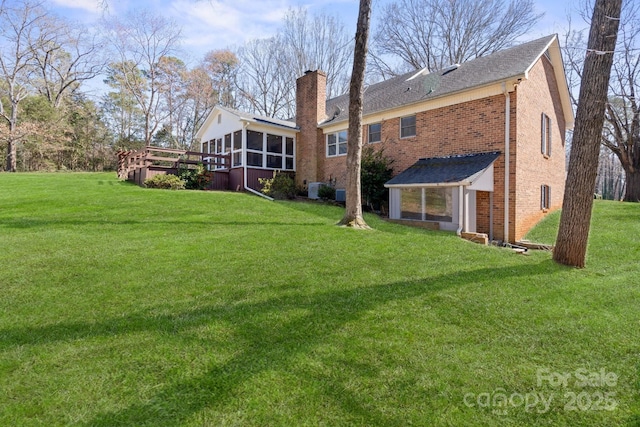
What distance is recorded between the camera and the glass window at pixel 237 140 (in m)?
16.1

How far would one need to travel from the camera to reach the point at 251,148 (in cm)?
1582

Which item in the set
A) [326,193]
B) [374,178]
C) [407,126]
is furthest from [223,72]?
[374,178]

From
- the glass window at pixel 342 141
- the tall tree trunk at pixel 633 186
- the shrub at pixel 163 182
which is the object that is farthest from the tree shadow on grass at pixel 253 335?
the tall tree trunk at pixel 633 186

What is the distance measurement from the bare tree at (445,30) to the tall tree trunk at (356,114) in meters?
19.7

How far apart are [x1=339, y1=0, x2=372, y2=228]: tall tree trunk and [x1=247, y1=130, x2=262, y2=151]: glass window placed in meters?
8.15

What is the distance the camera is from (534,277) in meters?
5.40

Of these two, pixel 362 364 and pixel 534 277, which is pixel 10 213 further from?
pixel 534 277

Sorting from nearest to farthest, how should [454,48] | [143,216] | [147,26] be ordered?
[143,216] → [454,48] → [147,26]

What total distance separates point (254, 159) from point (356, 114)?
8318 millimetres

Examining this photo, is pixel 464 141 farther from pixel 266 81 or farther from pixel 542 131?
pixel 266 81

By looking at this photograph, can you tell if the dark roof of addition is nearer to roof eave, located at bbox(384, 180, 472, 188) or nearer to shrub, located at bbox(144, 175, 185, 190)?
roof eave, located at bbox(384, 180, 472, 188)

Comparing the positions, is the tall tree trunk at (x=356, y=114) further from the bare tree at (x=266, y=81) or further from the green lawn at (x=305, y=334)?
the bare tree at (x=266, y=81)

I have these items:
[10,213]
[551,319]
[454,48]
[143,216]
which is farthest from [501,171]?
[454,48]

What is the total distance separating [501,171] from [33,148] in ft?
103
